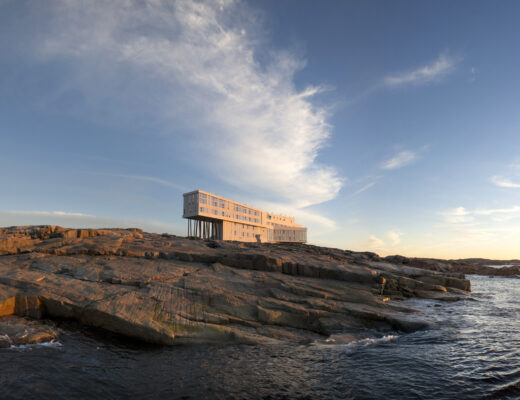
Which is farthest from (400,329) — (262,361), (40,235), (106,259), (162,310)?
(40,235)

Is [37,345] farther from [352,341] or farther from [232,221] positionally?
[232,221]

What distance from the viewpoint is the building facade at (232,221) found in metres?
63.5

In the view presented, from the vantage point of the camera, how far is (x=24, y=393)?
26.8 feet

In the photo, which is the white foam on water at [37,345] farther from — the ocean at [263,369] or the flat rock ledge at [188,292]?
the flat rock ledge at [188,292]

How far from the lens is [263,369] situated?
1017 centimetres

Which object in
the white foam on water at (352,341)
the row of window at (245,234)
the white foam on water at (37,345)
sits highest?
the row of window at (245,234)

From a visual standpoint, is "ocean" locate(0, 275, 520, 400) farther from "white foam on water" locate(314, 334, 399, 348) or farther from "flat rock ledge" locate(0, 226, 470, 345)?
"flat rock ledge" locate(0, 226, 470, 345)

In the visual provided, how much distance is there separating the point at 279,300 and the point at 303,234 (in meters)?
81.2

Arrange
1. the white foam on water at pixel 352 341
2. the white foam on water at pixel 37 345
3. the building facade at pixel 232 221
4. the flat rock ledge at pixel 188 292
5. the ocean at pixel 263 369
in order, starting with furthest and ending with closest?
1. the building facade at pixel 232 221
2. the flat rock ledge at pixel 188 292
3. the white foam on water at pixel 352 341
4. the white foam on water at pixel 37 345
5. the ocean at pixel 263 369

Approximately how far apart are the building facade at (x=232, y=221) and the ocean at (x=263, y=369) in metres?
50.1

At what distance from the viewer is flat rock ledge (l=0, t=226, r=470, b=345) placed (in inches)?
530

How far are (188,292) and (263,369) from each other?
7350 millimetres

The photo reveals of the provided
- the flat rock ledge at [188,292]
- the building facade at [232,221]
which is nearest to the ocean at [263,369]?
the flat rock ledge at [188,292]

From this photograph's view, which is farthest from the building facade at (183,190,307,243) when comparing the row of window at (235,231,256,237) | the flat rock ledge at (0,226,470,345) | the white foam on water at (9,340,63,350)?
the white foam on water at (9,340,63,350)
